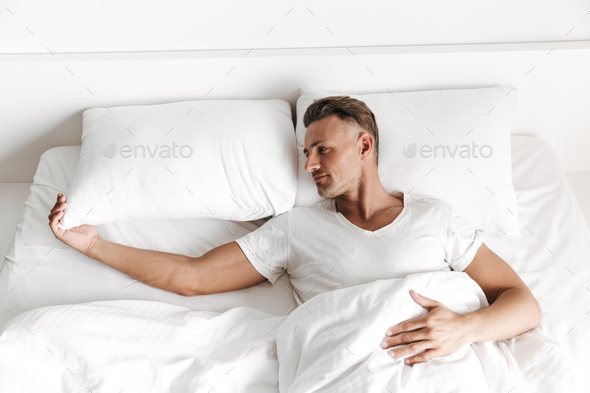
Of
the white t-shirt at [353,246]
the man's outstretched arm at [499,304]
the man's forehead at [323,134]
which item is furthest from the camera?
the man's forehead at [323,134]

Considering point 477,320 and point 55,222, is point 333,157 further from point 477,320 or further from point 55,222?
point 55,222

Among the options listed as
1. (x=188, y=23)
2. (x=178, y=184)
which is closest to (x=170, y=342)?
(x=178, y=184)

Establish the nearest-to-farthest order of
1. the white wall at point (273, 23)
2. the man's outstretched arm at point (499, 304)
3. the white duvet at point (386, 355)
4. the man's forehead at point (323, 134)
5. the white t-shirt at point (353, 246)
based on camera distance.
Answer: the white duvet at point (386, 355) < the man's outstretched arm at point (499, 304) < the white t-shirt at point (353, 246) < the man's forehead at point (323, 134) < the white wall at point (273, 23)

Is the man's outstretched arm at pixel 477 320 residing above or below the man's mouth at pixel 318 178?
below

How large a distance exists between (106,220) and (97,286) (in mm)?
201

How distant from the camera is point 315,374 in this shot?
2.94 feet

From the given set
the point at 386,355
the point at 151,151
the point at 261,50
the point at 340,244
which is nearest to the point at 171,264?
the point at 151,151

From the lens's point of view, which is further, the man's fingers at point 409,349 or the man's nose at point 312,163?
the man's nose at point 312,163

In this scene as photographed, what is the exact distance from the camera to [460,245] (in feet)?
3.86

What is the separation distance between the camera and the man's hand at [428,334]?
37.1 inches

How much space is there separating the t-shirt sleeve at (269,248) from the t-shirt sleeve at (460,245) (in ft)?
1.57

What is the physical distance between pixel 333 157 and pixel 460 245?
0.45 meters

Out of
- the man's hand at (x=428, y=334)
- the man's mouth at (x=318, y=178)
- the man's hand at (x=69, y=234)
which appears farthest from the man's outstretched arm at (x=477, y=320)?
the man's hand at (x=69, y=234)

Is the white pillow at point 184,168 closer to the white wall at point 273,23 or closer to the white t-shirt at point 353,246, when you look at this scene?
the white t-shirt at point 353,246
